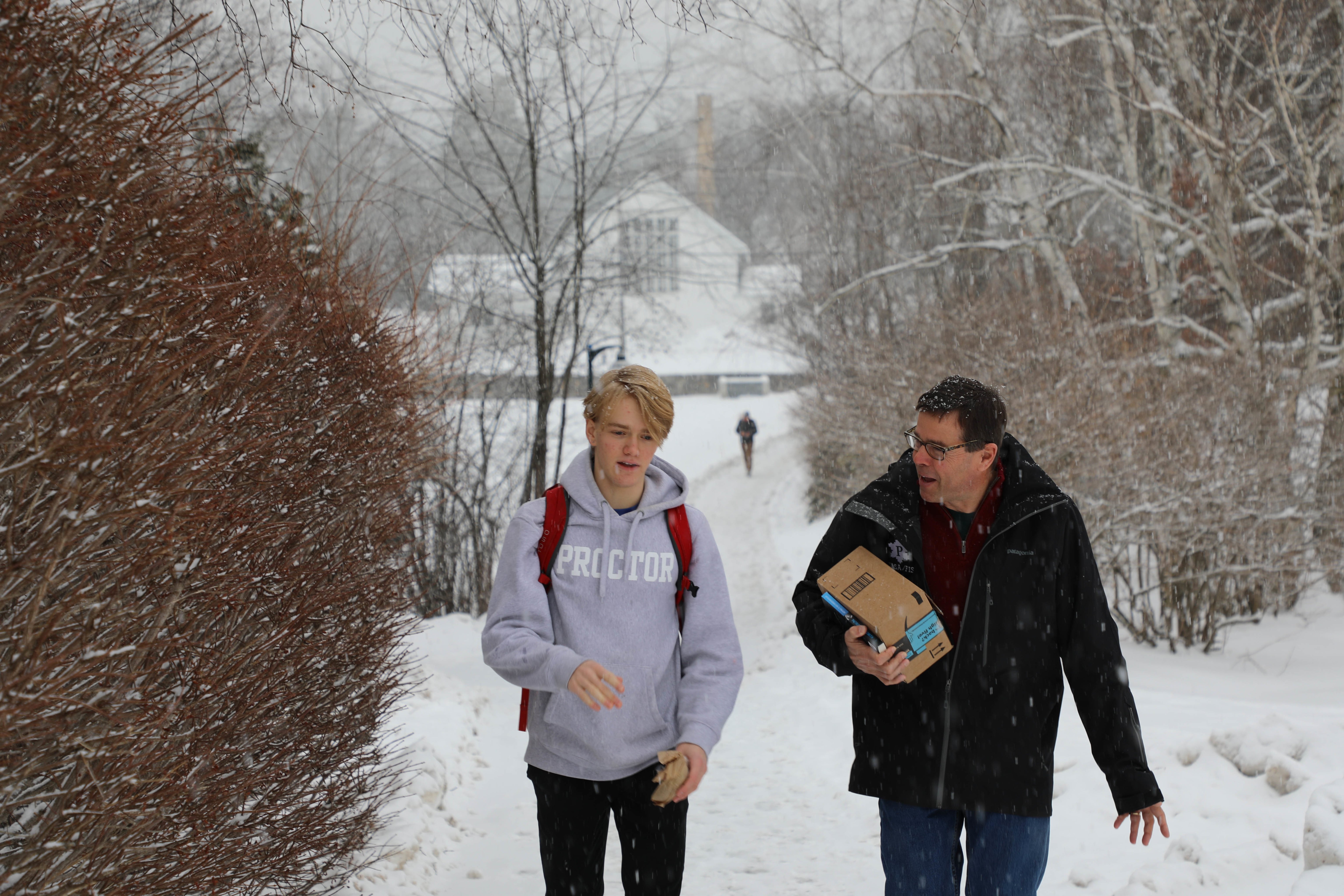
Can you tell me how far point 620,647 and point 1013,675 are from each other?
3.32ft

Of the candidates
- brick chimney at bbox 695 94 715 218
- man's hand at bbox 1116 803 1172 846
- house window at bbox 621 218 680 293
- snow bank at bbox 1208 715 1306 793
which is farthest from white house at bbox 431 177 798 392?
man's hand at bbox 1116 803 1172 846

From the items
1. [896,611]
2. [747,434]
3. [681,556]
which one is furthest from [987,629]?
[747,434]

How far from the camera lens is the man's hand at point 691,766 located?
2393mm

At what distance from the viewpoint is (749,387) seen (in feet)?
143

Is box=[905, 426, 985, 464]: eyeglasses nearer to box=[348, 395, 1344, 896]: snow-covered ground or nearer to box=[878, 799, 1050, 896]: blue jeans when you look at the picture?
box=[878, 799, 1050, 896]: blue jeans

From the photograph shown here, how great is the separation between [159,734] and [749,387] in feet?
137

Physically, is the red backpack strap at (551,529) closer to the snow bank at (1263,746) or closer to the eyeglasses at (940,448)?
the eyeglasses at (940,448)

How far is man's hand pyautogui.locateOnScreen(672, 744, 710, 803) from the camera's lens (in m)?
2.39

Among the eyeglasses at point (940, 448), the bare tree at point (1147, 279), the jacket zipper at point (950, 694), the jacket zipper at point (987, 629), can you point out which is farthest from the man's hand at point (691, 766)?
the bare tree at point (1147, 279)

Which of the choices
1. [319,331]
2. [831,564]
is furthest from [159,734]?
[319,331]

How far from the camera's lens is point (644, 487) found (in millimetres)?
2699

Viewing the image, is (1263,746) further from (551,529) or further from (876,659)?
(551,529)

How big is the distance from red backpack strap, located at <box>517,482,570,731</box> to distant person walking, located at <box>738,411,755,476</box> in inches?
850

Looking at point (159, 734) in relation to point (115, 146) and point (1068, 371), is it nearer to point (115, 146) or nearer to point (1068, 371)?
point (115, 146)
